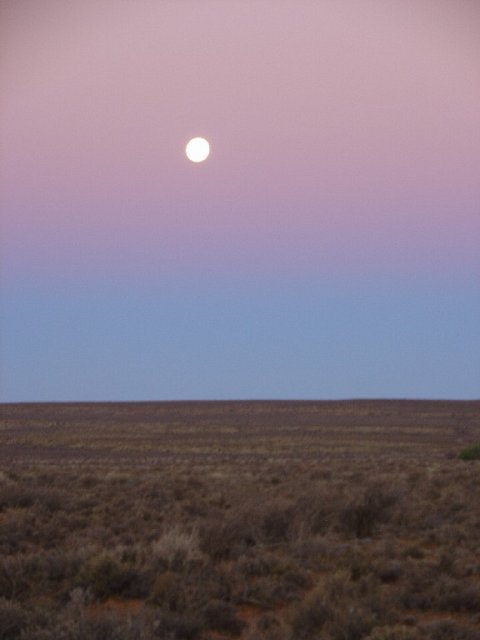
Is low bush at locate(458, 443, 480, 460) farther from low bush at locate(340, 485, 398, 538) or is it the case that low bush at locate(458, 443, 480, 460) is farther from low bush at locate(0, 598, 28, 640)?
low bush at locate(0, 598, 28, 640)

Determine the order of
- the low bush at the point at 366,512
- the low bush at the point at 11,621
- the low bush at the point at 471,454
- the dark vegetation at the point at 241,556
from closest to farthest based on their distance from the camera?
1. the low bush at the point at 11,621
2. the dark vegetation at the point at 241,556
3. the low bush at the point at 366,512
4. the low bush at the point at 471,454

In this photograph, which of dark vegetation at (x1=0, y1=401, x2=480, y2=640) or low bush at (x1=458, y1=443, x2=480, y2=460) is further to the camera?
low bush at (x1=458, y1=443, x2=480, y2=460)

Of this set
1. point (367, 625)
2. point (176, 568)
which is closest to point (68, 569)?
point (176, 568)

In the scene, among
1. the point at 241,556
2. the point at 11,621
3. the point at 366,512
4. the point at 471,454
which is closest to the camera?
the point at 11,621

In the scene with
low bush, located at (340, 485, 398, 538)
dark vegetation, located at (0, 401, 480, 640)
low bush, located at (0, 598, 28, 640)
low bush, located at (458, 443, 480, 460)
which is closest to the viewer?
low bush, located at (0, 598, 28, 640)

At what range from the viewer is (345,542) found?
17844mm

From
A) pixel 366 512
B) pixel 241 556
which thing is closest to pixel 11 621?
pixel 241 556

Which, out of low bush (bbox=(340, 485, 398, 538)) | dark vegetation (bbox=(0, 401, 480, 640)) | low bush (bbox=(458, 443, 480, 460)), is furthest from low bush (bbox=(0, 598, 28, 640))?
low bush (bbox=(458, 443, 480, 460))

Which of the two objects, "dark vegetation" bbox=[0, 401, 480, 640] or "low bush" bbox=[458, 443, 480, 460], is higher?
"low bush" bbox=[458, 443, 480, 460]

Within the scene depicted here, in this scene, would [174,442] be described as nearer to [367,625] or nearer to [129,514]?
[129,514]

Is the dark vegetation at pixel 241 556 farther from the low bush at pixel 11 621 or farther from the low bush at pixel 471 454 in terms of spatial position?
the low bush at pixel 471 454

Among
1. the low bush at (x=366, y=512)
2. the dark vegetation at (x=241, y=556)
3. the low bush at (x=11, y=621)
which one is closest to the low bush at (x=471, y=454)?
the dark vegetation at (x=241, y=556)

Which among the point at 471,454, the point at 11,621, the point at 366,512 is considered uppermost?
the point at 471,454

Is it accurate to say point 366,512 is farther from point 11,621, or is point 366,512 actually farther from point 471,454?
point 471,454
